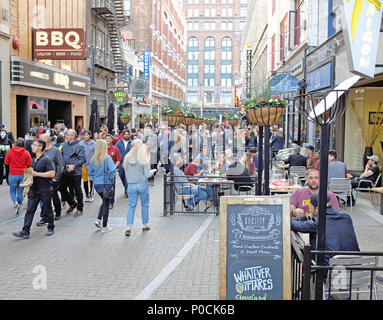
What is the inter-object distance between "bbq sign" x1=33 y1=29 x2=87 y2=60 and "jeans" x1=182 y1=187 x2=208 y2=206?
36.0 ft

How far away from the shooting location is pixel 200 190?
11.4 metres

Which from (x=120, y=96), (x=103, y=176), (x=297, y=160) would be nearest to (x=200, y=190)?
(x=103, y=176)

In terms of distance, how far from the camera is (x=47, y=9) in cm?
2248

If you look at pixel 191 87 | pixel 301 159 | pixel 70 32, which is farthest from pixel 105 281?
pixel 191 87

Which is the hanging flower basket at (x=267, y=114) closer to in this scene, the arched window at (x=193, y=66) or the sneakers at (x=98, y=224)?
the sneakers at (x=98, y=224)

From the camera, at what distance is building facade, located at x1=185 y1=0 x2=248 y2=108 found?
387ft

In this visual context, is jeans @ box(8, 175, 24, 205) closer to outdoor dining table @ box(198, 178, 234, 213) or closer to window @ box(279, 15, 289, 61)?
outdoor dining table @ box(198, 178, 234, 213)

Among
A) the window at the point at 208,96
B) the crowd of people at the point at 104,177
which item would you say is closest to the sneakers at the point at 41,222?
the crowd of people at the point at 104,177

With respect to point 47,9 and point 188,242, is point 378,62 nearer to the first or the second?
point 188,242

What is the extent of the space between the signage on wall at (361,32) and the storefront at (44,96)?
629 inches

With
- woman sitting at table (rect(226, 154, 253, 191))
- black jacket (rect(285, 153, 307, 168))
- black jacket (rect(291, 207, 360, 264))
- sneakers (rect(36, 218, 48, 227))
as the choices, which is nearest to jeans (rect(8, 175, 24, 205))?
sneakers (rect(36, 218, 48, 227))

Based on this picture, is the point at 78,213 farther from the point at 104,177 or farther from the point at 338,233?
the point at 338,233

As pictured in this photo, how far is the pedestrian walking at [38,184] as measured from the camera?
8539 mm

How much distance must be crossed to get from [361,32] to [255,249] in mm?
2947
